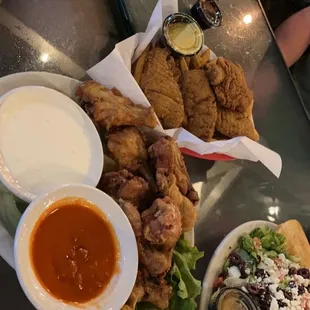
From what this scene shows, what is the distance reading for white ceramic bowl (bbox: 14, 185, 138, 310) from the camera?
165cm

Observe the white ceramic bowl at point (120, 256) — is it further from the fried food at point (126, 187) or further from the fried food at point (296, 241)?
the fried food at point (296, 241)

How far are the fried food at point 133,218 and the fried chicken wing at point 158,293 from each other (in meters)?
0.21

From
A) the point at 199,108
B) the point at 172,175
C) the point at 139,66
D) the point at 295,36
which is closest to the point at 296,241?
the point at 199,108

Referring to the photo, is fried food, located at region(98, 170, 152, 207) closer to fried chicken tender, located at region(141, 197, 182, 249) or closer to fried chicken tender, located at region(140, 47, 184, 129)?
fried chicken tender, located at region(141, 197, 182, 249)

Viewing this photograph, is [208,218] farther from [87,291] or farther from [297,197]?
[87,291]

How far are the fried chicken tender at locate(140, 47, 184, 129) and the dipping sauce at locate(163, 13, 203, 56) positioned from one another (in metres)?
0.12

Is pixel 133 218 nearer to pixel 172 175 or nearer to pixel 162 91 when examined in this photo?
pixel 172 175

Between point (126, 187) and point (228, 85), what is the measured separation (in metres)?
0.82

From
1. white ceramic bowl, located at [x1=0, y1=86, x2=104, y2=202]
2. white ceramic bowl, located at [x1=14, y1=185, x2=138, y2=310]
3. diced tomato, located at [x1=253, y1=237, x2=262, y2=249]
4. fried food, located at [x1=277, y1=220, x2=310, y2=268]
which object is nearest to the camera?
white ceramic bowl, located at [x1=14, y1=185, x2=138, y2=310]

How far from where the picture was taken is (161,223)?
1898 mm

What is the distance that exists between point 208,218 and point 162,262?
0.73 meters

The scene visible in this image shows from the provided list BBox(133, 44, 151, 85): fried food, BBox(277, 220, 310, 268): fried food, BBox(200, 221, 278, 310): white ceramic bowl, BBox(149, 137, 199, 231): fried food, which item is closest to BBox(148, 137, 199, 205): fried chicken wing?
BBox(149, 137, 199, 231): fried food

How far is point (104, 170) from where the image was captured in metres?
2.15

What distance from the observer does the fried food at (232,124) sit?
255 centimetres
